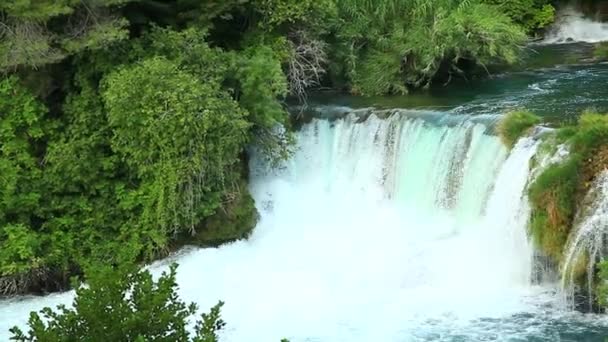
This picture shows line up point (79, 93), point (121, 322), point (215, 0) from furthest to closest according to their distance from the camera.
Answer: point (215, 0), point (79, 93), point (121, 322)

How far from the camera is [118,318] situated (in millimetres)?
5742

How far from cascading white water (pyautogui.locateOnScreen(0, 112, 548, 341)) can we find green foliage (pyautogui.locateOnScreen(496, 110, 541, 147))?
0.67 ft

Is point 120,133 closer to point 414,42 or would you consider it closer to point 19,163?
point 19,163

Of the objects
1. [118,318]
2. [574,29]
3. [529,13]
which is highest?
[529,13]

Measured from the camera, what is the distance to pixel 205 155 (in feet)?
38.6

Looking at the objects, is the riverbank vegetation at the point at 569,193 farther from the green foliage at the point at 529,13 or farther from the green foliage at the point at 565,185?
the green foliage at the point at 529,13

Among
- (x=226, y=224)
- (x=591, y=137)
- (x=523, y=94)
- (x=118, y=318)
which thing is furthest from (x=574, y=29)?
(x=118, y=318)

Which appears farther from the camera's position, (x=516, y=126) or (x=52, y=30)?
(x=52, y=30)

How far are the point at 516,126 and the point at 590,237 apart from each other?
2226 mm

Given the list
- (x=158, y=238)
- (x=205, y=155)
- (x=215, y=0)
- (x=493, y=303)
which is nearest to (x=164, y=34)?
(x=215, y=0)

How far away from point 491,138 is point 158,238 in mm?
4596

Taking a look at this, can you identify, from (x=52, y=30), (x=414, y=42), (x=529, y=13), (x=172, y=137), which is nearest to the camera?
(x=172, y=137)

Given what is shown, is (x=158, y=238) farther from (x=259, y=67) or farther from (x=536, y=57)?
(x=536, y=57)

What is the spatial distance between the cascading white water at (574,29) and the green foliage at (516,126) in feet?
25.1
